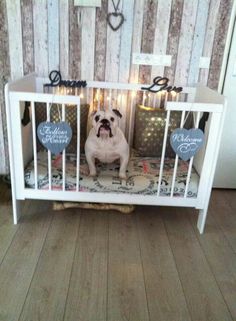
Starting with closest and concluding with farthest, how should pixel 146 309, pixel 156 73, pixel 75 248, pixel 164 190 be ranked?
pixel 146 309, pixel 75 248, pixel 164 190, pixel 156 73

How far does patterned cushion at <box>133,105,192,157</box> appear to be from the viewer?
2.17m

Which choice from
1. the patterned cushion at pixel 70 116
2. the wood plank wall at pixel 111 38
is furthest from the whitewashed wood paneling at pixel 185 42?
the patterned cushion at pixel 70 116

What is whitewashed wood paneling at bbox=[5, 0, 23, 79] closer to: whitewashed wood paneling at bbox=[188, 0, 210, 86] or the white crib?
the white crib

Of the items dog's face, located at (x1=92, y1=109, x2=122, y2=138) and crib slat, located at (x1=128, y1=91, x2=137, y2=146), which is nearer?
dog's face, located at (x1=92, y1=109, x2=122, y2=138)

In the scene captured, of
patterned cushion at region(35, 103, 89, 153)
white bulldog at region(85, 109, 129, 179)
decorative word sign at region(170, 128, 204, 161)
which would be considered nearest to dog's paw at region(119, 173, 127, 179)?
white bulldog at region(85, 109, 129, 179)

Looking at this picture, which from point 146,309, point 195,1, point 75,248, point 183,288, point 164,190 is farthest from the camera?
point 195,1

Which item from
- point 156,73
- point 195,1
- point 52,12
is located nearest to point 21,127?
point 52,12

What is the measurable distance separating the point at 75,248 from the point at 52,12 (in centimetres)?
166

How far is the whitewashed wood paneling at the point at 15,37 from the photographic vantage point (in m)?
2.07

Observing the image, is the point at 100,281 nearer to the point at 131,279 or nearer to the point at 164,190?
the point at 131,279

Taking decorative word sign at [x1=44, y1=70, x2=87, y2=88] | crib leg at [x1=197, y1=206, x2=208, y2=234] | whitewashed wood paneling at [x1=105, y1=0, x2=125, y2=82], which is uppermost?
whitewashed wood paneling at [x1=105, y1=0, x2=125, y2=82]

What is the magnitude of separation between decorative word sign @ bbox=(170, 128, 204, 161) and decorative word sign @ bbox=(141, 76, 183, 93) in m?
0.68

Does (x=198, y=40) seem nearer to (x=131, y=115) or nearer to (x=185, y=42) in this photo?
(x=185, y=42)

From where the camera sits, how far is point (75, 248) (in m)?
1.71
